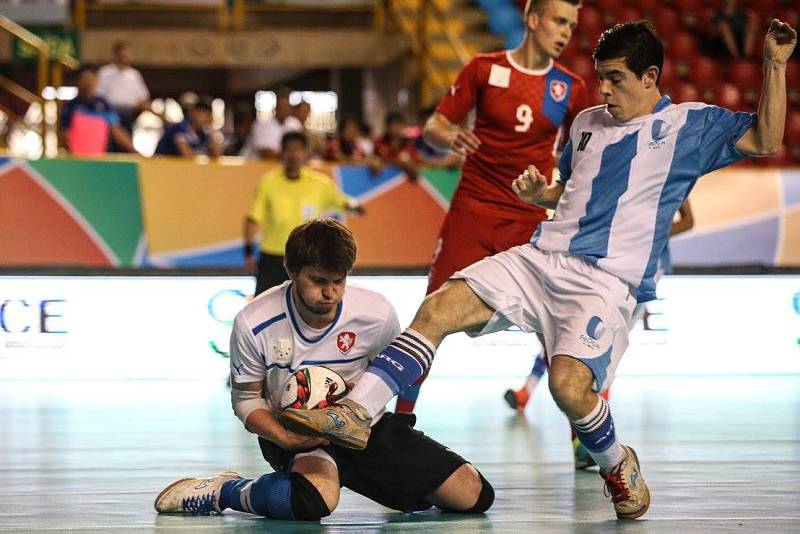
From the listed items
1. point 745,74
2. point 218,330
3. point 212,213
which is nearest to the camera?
point 218,330

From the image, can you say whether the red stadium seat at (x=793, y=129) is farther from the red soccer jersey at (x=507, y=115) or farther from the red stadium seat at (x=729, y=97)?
the red soccer jersey at (x=507, y=115)

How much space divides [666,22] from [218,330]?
9153 mm

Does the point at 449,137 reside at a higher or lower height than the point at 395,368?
higher

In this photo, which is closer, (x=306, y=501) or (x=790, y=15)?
(x=306, y=501)

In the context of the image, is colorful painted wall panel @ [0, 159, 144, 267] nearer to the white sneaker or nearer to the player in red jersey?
the player in red jersey

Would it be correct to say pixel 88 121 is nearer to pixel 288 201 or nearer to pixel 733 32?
pixel 288 201

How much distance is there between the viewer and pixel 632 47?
15.0ft

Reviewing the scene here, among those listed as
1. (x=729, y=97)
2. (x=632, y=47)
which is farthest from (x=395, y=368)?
(x=729, y=97)

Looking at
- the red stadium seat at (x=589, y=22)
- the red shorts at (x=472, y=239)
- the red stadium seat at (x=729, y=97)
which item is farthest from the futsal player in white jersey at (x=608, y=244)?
the red stadium seat at (x=589, y=22)

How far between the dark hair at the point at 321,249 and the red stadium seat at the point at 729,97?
39.9 ft

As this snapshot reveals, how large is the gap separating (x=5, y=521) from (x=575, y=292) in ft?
6.42

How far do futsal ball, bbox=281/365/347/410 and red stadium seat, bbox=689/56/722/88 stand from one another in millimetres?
12902

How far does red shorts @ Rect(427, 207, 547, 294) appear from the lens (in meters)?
6.01

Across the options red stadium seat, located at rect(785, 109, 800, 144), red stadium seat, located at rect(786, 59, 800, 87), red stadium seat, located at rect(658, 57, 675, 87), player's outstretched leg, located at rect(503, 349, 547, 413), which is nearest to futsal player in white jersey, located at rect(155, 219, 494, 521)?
player's outstretched leg, located at rect(503, 349, 547, 413)
